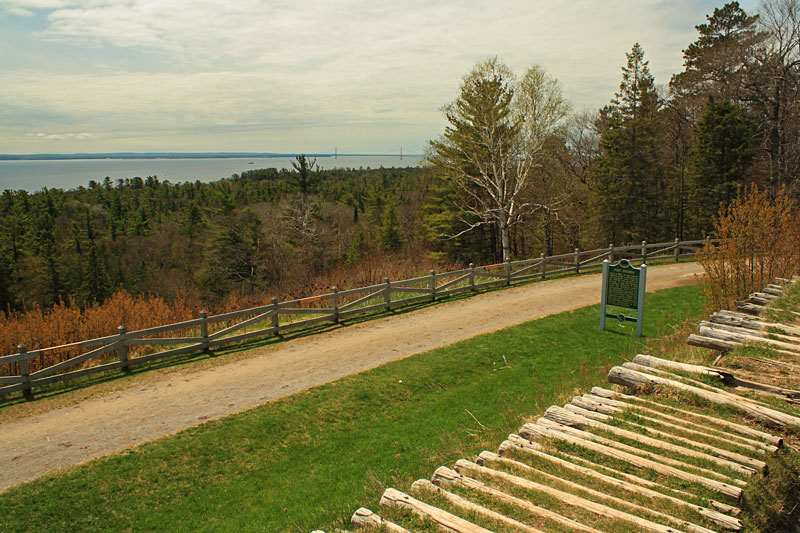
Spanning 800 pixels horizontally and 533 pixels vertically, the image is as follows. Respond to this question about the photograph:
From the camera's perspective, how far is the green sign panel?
503 inches

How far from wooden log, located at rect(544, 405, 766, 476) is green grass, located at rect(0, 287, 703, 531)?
1293mm

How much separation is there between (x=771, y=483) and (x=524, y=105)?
2674 centimetres

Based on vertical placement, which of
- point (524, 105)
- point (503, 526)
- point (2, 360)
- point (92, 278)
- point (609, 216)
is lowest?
point (92, 278)

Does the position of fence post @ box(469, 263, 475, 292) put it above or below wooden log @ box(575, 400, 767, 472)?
below

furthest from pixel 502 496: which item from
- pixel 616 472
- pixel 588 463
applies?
pixel 616 472

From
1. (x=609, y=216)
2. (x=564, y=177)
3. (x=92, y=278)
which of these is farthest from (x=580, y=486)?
(x=92, y=278)

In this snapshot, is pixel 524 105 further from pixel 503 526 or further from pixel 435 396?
pixel 503 526

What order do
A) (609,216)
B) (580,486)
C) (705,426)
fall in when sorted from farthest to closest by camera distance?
(609,216) → (705,426) → (580,486)

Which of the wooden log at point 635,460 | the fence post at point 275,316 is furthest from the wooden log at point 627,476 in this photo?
the fence post at point 275,316

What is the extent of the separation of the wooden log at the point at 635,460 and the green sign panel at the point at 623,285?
9.12 meters

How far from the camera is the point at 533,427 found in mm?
5059

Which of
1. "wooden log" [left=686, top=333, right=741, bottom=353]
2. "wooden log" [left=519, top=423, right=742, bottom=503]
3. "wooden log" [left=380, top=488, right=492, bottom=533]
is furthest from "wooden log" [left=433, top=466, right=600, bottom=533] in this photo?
"wooden log" [left=686, top=333, right=741, bottom=353]

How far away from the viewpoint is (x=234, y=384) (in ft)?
36.1

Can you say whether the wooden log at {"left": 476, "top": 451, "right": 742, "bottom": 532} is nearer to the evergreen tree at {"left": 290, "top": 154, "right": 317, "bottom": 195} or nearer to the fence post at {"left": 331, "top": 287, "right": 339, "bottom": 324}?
the fence post at {"left": 331, "top": 287, "right": 339, "bottom": 324}
